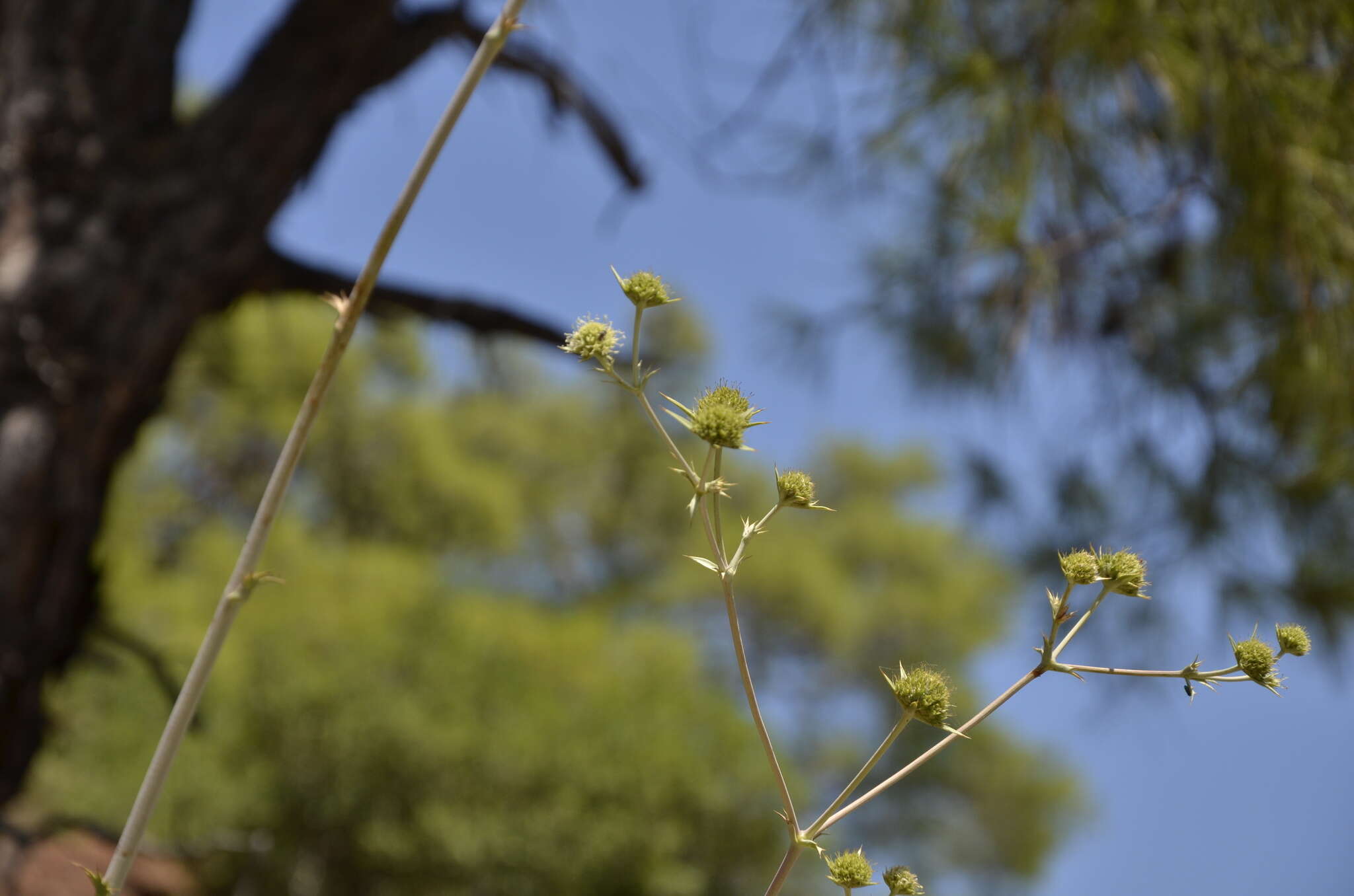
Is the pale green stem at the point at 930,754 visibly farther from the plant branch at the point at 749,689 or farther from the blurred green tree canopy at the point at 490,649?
the blurred green tree canopy at the point at 490,649

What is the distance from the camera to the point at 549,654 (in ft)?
21.5

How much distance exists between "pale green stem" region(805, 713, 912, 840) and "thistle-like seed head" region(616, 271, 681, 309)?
0.45ft

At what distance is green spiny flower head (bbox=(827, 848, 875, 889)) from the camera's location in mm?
271

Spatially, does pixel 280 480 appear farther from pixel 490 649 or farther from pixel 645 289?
pixel 490 649

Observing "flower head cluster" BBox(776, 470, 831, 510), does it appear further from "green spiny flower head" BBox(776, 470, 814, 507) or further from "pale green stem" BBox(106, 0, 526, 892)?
"pale green stem" BBox(106, 0, 526, 892)

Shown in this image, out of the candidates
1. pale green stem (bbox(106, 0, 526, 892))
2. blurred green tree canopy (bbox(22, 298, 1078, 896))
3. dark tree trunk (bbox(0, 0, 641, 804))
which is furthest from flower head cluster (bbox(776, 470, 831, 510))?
blurred green tree canopy (bbox(22, 298, 1078, 896))

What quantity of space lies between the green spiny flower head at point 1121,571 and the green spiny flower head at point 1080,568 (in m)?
0.01

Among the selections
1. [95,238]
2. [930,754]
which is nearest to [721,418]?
[930,754]

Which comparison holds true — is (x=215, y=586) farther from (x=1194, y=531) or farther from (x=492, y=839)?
(x=1194, y=531)

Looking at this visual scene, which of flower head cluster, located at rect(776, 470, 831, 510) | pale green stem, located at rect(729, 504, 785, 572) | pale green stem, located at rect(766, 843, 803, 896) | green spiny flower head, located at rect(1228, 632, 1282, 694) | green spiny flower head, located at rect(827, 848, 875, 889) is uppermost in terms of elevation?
green spiny flower head, located at rect(1228, 632, 1282, 694)

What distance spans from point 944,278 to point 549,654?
481 centimetres

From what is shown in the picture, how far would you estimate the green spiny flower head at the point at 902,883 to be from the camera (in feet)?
0.89

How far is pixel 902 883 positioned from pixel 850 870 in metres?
0.01

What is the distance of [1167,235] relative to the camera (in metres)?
2.08
